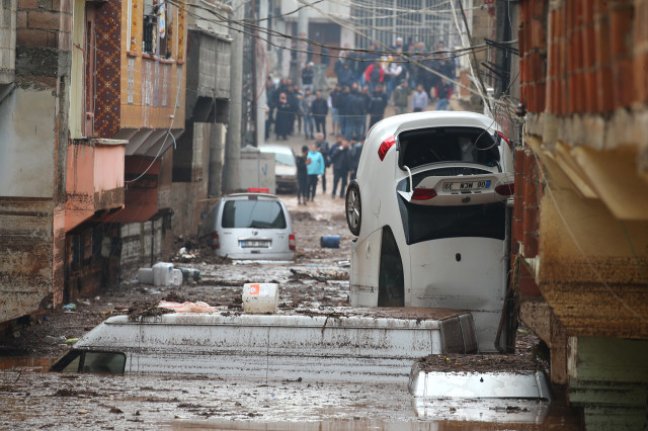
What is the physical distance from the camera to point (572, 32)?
679cm

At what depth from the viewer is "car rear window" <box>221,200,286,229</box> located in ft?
98.0

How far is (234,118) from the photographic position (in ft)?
122

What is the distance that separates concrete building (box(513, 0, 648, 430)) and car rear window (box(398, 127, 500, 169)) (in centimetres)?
347

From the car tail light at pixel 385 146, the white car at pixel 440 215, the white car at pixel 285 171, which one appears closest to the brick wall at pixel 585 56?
the white car at pixel 440 215

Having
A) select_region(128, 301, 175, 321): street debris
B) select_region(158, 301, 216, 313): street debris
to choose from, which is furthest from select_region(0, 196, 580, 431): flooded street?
select_region(128, 301, 175, 321): street debris

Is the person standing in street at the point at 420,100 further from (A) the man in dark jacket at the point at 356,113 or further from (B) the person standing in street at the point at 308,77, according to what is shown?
(B) the person standing in street at the point at 308,77

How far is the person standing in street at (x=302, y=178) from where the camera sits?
43.8m

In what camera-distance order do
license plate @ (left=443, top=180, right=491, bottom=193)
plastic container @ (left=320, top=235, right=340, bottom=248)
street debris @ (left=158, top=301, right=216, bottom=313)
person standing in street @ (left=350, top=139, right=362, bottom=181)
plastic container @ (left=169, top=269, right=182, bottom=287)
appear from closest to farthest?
street debris @ (left=158, top=301, right=216, bottom=313), license plate @ (left=443, top=180, right=491, bottom=193), plastic container @ (left=169, top=269, right=182, bottom=287), plastic container @ (left=320, top=235, right=340, bottom=248), person standing in street @ (left=350, top=139, right=362, bottom=181)

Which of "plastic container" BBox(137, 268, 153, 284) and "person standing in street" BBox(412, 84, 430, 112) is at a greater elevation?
"person standing in street" BBox(412, 84, 430, 112)

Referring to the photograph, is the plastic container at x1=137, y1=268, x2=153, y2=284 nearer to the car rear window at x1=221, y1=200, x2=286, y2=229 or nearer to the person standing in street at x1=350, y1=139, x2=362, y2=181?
the car rear window at x1=221, y1=200, x2=286, y2=229

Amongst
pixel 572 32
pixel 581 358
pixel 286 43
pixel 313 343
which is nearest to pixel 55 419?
pixel 313 343

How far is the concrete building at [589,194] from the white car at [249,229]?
663 inches

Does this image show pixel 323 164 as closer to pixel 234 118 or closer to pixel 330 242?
pixel 234 118

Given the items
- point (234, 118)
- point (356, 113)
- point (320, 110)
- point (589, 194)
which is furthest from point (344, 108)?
point (589, 194)
